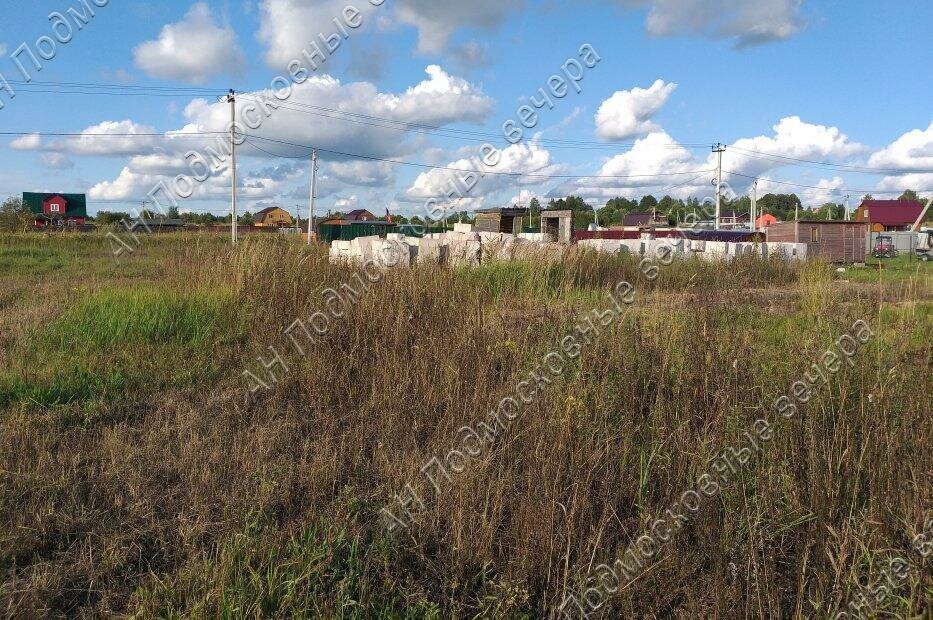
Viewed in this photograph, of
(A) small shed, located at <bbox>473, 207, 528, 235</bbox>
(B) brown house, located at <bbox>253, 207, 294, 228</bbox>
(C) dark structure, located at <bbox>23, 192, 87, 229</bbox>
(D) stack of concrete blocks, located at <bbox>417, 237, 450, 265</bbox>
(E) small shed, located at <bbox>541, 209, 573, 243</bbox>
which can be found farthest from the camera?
(B) brown house, located at <bbox>253, 207, 294, 228</bbox>

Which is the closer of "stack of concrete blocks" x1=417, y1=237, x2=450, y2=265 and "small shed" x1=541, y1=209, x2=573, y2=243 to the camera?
"stack of concrete blocks" x1=417, y1=237, x2=450, y2=265

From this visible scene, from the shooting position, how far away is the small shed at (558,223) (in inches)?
775

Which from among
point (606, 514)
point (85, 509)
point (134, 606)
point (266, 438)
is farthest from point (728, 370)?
point (85, 509)

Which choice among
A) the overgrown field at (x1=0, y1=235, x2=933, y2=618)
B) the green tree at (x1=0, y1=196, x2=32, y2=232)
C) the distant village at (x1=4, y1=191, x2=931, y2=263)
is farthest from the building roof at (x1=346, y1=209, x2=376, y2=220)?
the overgrown field at (x1=0, y1=235, x2=933, y2=618)

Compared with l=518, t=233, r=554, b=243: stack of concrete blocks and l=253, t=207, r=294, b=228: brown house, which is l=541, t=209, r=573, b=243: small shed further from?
l=253, t=207, r=294, b=228: brown house

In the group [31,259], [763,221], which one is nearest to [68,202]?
[31,259]

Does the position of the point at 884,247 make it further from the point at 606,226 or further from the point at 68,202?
the point at 68,202

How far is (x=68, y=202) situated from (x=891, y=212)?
74266 mm

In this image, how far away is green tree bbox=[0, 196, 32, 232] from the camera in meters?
31.2

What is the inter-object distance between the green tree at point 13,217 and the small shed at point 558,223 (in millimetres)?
25961

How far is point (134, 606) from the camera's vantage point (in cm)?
232

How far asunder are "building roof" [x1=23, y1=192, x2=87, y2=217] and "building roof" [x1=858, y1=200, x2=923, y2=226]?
70899 millimetres

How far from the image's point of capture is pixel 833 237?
25.0 metres

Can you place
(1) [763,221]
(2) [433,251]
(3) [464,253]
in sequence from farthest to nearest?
1. (1) [763,221]
2. (3) [464,253]
3. (2) [433,251]
